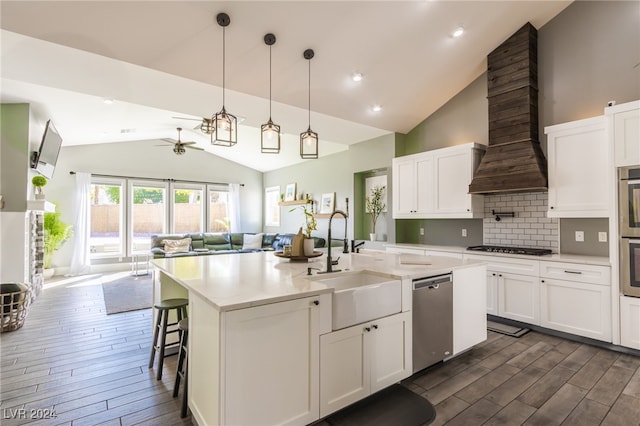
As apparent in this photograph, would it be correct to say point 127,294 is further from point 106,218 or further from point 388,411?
point 388,411

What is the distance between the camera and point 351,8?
3049 mm

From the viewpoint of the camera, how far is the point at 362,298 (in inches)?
79.8

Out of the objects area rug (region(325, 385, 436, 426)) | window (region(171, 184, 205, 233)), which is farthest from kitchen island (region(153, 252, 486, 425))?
window (region(171, 184, 205, 233))

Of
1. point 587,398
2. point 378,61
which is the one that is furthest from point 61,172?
point 587,398

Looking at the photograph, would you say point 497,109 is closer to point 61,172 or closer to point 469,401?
point 469,401

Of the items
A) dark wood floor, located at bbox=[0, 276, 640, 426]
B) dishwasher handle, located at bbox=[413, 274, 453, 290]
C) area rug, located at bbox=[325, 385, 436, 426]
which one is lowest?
dark wood floor, located at bbox=[0, 276, 640, 426]

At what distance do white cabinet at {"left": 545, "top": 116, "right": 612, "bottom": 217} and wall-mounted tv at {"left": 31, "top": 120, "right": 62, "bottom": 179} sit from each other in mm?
6946

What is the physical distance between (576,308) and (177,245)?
7.40 metres

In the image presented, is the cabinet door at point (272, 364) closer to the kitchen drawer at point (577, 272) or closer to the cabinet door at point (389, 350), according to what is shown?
the cabinet door at point (389, 350)

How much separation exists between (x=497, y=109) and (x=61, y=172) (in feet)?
28.9

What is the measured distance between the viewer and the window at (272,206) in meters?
9.27

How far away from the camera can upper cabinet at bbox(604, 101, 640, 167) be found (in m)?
2.87

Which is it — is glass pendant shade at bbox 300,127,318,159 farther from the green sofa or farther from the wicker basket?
the green sofa

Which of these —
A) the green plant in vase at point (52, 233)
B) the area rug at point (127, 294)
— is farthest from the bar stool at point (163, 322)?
the green plant in vase at point (52, 233)
